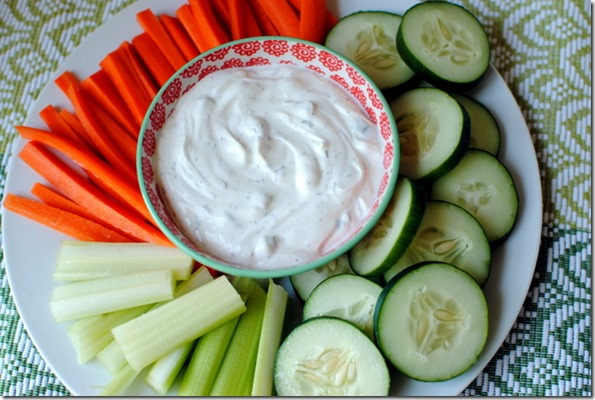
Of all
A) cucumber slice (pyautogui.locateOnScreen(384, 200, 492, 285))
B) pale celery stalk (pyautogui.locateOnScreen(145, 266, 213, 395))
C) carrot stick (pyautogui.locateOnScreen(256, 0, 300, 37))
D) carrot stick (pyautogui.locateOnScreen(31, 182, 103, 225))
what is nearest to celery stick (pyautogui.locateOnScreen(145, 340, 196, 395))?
pale celery stalk (pyautogui.locateOnScreen(145, 266, 213, 395))

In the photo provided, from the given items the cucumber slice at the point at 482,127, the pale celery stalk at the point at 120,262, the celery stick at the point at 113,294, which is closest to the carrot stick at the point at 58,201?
the pale celery stalk at the point at 120,262

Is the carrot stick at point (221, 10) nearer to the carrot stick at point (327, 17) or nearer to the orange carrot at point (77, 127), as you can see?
the carrot stick at point (327, 17)

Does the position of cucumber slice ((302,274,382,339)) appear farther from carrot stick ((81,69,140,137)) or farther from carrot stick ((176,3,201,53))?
carrot stick ((176,3,201,53))

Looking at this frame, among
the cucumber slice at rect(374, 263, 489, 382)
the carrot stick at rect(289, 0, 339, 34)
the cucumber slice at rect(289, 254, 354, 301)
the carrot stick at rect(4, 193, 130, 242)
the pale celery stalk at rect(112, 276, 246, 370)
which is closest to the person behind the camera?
the cucumber slice at rect(374, 263, 489, 382)

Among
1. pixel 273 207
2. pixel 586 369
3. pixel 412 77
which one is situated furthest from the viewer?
pixel 412 77

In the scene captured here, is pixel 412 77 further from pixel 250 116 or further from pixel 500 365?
pixel 500 365

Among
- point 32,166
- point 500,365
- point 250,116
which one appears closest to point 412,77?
point 250,116

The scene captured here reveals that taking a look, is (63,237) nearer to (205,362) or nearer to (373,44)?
(205,362)
